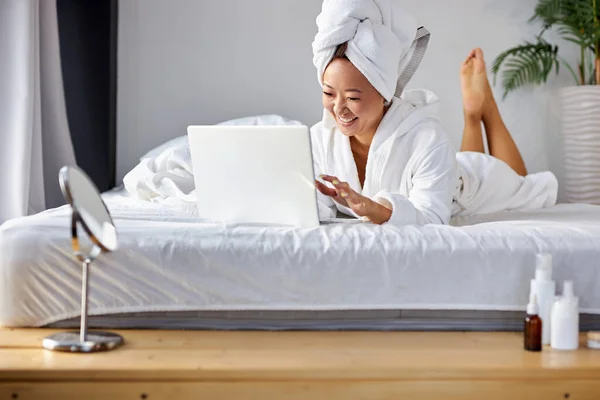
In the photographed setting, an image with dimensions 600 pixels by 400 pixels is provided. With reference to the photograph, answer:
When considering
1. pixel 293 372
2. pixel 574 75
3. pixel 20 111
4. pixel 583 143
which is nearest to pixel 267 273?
pixel 293 372

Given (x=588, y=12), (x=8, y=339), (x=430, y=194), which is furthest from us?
(x=588, y=12)

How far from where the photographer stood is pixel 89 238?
1545 millimetres

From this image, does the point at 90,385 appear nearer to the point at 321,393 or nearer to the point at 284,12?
the point at 321,393

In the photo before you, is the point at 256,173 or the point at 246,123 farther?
the point at 246,123

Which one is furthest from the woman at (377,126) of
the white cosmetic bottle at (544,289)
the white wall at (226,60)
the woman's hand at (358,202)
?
the white wall at (226,60)

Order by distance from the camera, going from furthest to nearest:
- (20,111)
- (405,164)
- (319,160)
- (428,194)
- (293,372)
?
1. (20,111)
2. (319,160)
3. (405,164)
4. (428,194)
5. (293,372)

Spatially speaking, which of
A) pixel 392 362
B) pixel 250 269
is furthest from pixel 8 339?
pixel 392 362

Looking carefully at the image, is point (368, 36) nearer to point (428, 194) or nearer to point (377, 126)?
point (377, 126)

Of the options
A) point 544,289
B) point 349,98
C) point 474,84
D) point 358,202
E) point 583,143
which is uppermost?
point 474,84

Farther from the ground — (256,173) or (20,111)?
(20,111)

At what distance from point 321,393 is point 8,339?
60cm

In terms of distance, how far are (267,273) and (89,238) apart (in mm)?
359

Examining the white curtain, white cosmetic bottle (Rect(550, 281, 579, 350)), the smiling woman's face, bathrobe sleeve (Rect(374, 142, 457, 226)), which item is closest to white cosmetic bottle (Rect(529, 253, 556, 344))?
white cosmetic bottle (Rect(550, 281, 579, 350))

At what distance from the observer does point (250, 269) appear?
1.72 metres
